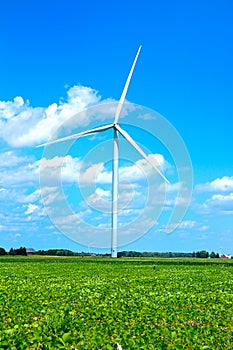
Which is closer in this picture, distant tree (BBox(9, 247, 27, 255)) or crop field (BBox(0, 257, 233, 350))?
crop field (BBox(0, 257, 233, 350))

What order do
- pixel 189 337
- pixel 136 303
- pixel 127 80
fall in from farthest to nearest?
1. pixel 127 80
2. pixel 136 303
3. pixel 189 337

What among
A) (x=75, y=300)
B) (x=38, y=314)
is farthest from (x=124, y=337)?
(x=75, y=300)

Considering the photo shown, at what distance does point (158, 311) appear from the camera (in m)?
18.7

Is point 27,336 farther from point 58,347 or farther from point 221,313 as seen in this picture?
point 221,313

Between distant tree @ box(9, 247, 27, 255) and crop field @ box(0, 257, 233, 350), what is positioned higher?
distant tree @ box(9, 247, 27, 255)

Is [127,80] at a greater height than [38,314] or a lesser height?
greater

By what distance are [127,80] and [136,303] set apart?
54036mm

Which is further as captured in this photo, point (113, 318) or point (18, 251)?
point (18, 251)

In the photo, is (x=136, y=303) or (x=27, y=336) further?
(x=136, y=303)

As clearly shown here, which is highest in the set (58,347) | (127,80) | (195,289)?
(127,80)

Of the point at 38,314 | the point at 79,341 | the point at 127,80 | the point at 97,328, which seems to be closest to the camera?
the point at 79,341

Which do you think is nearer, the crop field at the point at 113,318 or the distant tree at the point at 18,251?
the crop field at the point at 113,318

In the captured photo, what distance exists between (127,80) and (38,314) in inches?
2238

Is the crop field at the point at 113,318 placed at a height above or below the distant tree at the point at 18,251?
below
